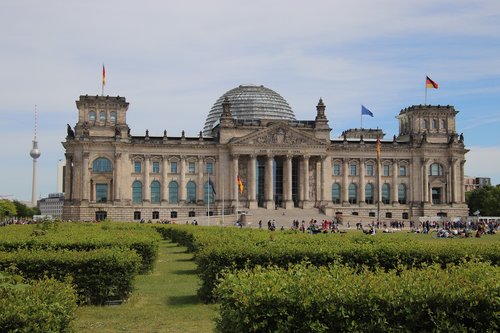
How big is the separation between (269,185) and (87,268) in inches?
3449

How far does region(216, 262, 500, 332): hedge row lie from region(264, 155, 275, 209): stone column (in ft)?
313

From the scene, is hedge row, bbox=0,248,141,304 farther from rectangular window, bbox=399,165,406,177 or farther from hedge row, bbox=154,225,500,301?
rectangular window, bbox=399,165,406,177

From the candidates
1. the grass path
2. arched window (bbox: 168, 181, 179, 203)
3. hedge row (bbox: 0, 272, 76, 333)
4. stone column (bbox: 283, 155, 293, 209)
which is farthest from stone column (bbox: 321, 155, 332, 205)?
hedge row (bbox: 0, 272, 76, 333)

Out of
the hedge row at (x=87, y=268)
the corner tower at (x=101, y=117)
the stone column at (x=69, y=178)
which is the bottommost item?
the hedge row at (x=87, y=268)

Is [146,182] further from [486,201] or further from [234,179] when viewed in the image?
[486,201]

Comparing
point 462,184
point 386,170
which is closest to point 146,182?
point 386,170

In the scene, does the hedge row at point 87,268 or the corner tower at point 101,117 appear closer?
the hedge row at point 87,268

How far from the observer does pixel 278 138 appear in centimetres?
10944

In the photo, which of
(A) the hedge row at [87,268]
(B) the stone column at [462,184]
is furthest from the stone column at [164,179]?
(A) the hedge row at [87,268]

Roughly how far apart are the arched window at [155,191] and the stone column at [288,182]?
72.9 ft

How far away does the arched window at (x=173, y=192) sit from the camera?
110875mm

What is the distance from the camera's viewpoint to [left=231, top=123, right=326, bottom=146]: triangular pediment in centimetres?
10881

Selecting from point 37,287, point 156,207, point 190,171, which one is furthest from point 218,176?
point 37,287

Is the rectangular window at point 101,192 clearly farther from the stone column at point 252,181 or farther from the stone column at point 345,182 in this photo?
the stone column at point 345,182
